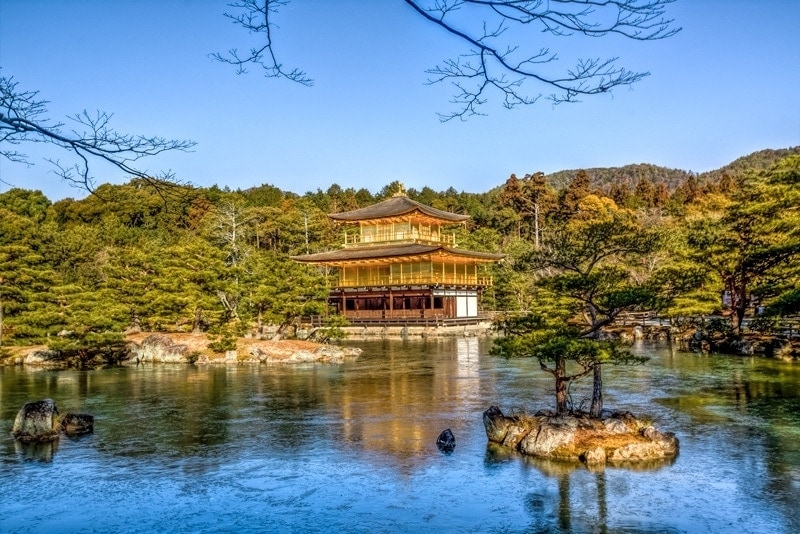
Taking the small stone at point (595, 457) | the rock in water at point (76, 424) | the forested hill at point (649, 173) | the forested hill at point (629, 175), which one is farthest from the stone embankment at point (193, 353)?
the forested hill at point (629, 175)

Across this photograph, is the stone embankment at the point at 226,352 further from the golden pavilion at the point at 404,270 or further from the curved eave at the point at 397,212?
the curved eave at the point at 397,212

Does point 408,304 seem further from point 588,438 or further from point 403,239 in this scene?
point 588,438

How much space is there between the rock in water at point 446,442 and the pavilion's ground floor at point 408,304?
85.6 feet

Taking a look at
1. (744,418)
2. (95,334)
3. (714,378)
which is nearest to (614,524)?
(744,418)

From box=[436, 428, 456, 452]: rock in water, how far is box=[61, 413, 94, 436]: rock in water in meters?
6.51

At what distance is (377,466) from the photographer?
31.5ft

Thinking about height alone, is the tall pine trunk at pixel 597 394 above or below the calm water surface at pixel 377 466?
above

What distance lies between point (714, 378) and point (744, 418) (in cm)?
552

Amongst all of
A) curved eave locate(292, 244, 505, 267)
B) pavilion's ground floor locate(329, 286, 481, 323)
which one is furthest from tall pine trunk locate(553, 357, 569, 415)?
curved eave locate(292, 244, 505, 267)

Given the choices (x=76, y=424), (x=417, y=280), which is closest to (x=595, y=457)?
(x=76, y=424)

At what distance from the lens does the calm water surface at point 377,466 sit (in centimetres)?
749

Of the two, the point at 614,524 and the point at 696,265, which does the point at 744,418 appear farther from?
the point at 696,265

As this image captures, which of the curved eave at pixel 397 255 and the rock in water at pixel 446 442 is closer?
the rock in water at pixel 446 442

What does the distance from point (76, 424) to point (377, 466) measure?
5.99 metres
